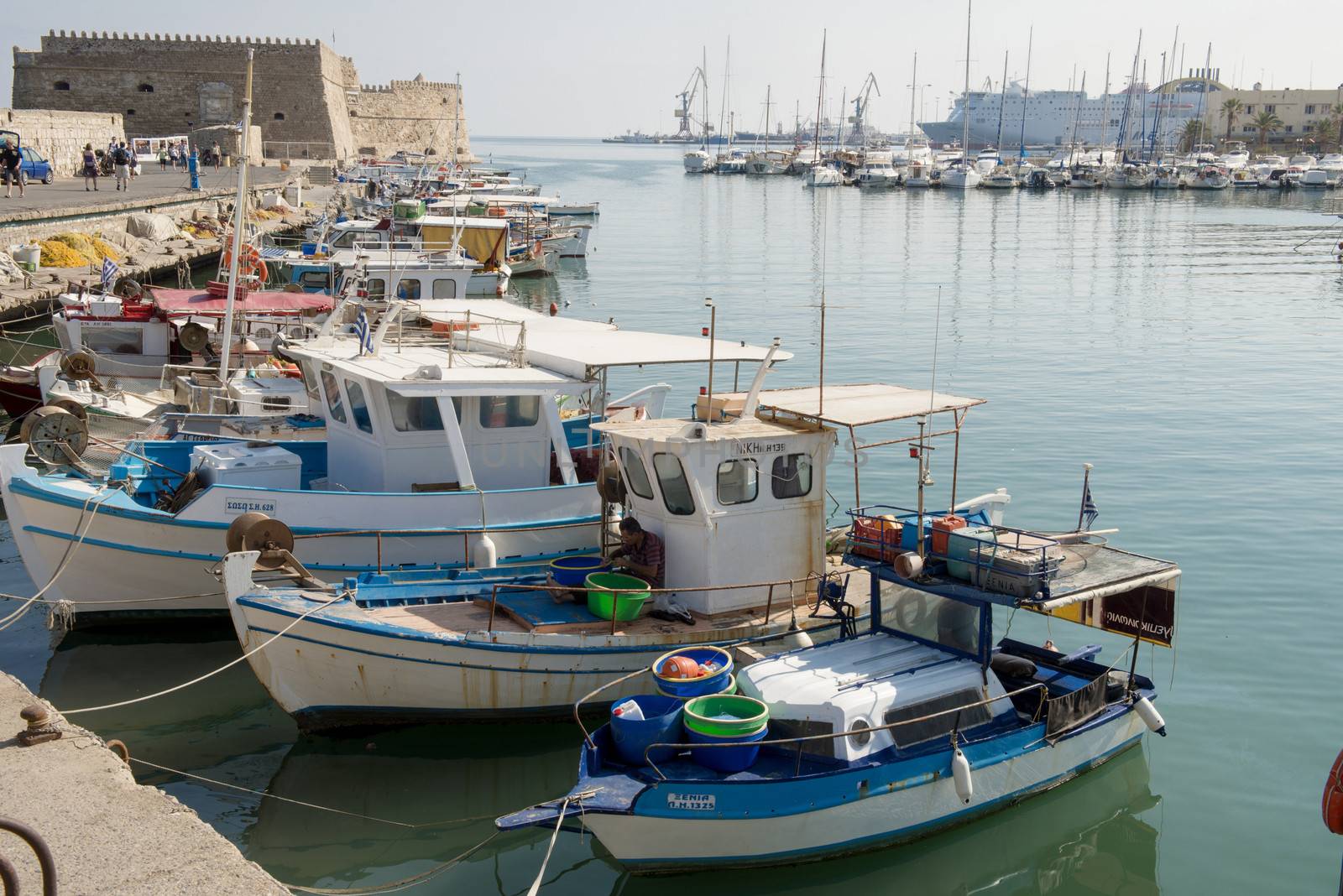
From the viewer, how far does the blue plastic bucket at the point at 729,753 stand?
29.9 ft

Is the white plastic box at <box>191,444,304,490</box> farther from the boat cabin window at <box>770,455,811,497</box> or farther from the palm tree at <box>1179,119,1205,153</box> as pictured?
the palm tree at <box>1179,119,1205,153</box>

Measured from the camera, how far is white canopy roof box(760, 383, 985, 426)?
11.7 meters

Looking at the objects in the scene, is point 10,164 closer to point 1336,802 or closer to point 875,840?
point 875,840

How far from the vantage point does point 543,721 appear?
11.8 m

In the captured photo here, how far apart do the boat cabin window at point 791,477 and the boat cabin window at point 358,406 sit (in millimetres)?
4980

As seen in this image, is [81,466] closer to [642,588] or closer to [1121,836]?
[642,588]

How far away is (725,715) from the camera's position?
9461 mm

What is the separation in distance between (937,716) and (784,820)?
158 centimetres

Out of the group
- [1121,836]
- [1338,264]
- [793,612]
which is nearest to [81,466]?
[793,612]

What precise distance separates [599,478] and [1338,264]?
48.6 metres

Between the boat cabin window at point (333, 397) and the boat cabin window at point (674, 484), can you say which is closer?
the boat cabin window at point (674, 484)

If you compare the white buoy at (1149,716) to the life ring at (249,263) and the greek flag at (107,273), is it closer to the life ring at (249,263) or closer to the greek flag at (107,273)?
the life ring at (249,263)

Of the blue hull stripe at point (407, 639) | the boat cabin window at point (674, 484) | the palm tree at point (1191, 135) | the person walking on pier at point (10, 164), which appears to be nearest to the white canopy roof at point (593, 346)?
the boat cabin window at point (674, 484)

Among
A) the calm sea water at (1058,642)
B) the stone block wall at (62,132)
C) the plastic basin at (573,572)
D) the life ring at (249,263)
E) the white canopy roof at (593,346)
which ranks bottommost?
the calm sea water at (1058,642)
